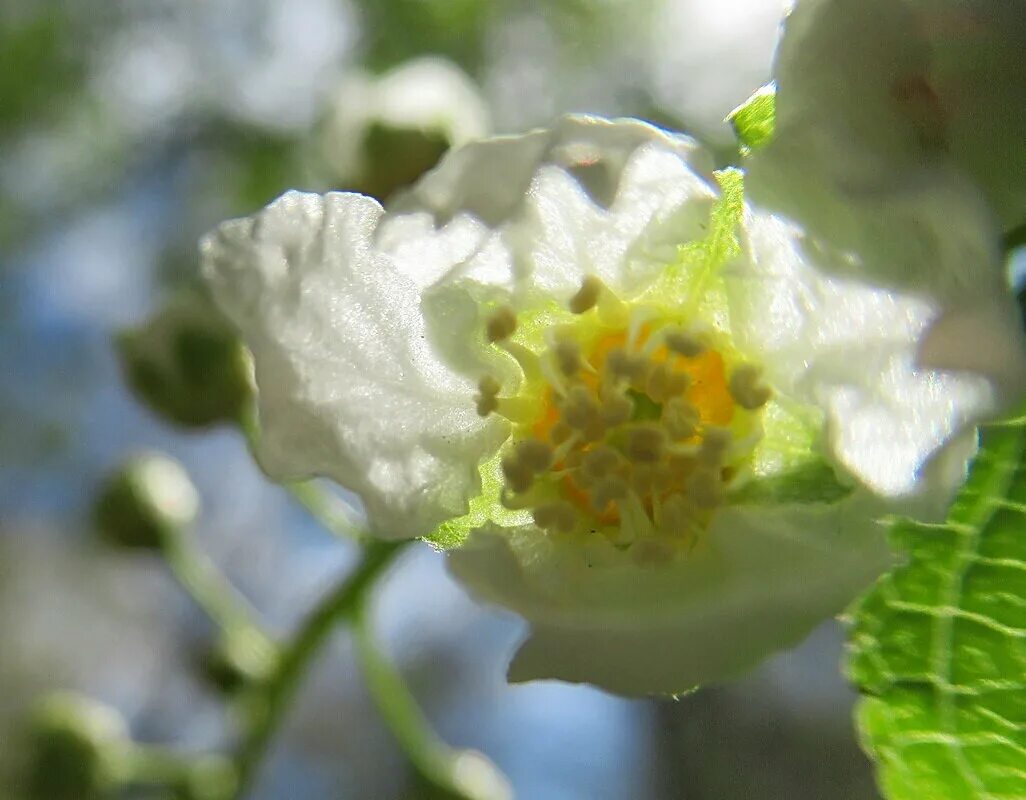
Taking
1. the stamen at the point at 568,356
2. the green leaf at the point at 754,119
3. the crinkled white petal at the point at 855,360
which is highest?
the green leaf at the point at 754,119

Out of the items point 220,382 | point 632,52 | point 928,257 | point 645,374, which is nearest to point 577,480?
point 645,374

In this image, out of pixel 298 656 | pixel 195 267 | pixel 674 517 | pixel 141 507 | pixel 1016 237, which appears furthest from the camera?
pixel 195 267

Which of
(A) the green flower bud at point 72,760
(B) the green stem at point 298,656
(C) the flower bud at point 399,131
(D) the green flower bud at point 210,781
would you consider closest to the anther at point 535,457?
(B) the green stem at point 298,656

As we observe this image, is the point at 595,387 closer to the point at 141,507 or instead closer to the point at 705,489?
the point at 705,489

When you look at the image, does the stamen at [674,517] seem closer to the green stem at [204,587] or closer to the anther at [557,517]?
the anther at [557,517]

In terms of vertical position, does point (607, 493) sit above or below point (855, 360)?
below

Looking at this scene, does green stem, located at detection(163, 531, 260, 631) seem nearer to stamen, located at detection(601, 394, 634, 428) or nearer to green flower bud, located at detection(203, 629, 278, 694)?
green flower bud, located at detection(203, 629, 278, 694)

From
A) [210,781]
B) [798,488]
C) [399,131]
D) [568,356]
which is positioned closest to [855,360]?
[798,488]

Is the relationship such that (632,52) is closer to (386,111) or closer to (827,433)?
(386,111)
